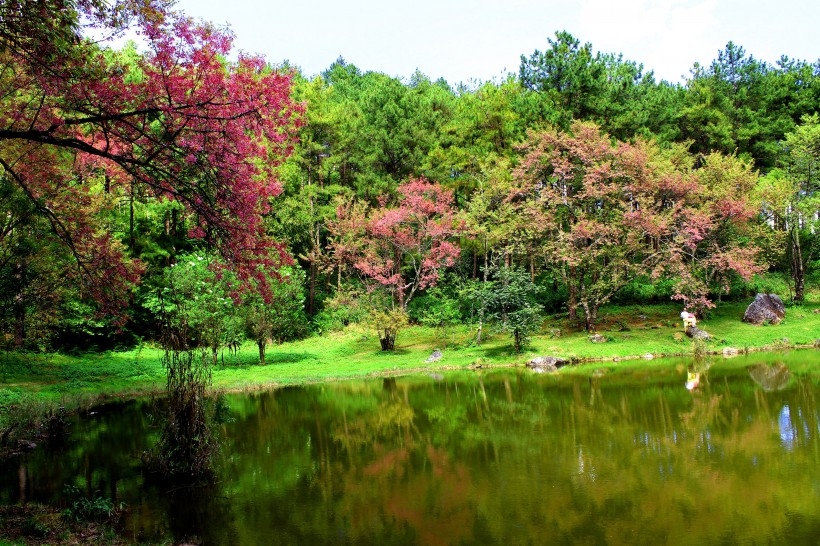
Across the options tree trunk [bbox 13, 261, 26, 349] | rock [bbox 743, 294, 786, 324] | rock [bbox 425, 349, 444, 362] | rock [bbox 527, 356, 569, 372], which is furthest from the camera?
rock [bbox 743, 294, 786, 324]

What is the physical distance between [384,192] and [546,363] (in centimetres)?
1742

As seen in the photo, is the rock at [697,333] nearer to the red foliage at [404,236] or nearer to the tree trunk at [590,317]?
the tree trunk at [590,317]

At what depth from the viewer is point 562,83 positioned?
3170 cm

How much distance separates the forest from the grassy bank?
3.80 ft

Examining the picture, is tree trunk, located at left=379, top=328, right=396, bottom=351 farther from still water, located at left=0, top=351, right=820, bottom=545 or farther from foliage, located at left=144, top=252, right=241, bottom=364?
still water, located at left=0, top=351, right=820, bottom=545

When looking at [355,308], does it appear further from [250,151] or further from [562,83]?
[250,151]

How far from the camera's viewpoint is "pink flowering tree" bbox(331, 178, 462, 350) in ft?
98.2

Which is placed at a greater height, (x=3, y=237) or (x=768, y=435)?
(x=3, y=237)

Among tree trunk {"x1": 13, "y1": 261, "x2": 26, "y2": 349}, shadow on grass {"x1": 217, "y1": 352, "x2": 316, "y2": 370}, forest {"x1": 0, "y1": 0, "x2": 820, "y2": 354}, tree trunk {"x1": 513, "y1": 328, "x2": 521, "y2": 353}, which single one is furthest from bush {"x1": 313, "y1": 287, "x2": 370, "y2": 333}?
tree trunk {"x1": 13, "y1": 261, "x2": 26, "y2": 349}

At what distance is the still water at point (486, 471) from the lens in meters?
6.89

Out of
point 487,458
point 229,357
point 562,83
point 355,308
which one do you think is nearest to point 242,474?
point 487,458

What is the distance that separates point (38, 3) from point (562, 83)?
97.1 ft

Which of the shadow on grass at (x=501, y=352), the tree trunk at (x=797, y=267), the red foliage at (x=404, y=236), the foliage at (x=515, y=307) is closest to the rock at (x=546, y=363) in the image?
the shadow on grass at (x=501, y=352)

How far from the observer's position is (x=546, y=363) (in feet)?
73.9
